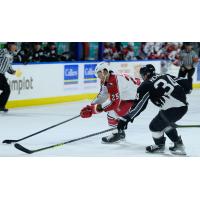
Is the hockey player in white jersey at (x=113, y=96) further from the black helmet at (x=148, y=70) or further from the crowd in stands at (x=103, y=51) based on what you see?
the crowd in stands at (x=103, y=51)

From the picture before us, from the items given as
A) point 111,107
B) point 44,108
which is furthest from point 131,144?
point 44,108

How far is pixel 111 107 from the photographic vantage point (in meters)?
7.03

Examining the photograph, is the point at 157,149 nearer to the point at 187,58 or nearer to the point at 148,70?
the point at 148,70

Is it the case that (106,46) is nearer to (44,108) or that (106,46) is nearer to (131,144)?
(44,108)

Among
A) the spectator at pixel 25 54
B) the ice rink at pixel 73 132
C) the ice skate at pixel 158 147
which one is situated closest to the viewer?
the ice skate at pixel 158 147

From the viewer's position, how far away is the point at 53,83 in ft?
39.4

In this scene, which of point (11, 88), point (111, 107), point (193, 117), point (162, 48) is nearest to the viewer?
point (111, 107)

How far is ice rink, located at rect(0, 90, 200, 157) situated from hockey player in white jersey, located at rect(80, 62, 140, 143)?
33cm

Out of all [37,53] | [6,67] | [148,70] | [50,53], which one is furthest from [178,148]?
[50,53]

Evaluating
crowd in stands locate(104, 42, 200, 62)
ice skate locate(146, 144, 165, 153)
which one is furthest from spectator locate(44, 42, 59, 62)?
ice skate locate(146, 144, 165, 153)

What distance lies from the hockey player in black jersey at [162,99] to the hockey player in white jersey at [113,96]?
33.6 inches

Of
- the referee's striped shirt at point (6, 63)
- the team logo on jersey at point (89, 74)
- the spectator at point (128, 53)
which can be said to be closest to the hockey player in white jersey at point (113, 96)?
the referee's striped shirt at point (6, 63)

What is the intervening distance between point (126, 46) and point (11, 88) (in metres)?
5.09

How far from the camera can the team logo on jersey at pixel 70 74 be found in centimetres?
1232
